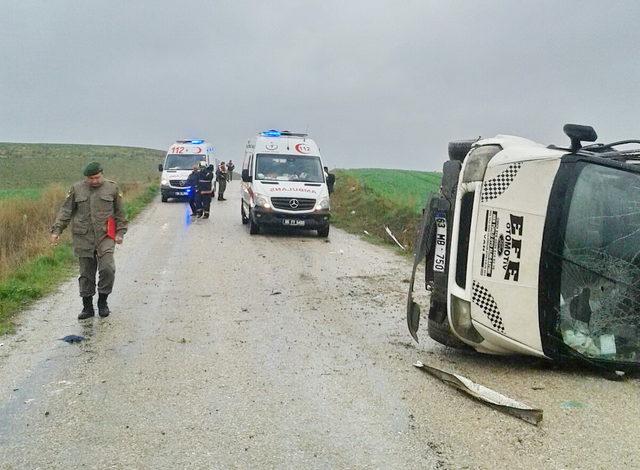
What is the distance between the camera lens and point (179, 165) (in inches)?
1182

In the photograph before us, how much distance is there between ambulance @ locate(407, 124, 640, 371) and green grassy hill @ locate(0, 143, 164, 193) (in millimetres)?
45641

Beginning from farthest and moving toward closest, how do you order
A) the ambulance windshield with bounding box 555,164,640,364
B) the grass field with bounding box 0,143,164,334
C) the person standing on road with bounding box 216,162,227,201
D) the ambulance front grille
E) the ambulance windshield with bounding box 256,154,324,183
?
the person standing on road with bounding box 216,162,227,201 < the ambulance windshield with bounding box 256,154,324,183 < the ambulance front grille < the grass field with bounding box 0,143,164,334 < the ambulance windshield with bounding box 555,164,640,364

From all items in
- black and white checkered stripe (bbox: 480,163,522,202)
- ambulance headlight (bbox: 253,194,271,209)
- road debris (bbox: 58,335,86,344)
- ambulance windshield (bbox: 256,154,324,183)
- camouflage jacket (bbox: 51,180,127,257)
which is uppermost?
black and white checkered stripe (bbox: 480,163,522,202)

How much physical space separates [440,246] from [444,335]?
84 centimetres

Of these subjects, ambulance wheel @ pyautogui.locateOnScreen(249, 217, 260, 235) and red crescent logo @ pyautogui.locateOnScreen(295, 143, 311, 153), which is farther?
red crescent logo @ pyautogui.locateOnScreen(295, 143, 311, 153)

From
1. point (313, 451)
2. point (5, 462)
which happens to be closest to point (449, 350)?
A: point (313, 451)

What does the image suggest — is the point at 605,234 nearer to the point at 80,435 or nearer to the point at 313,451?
the point at 313,451

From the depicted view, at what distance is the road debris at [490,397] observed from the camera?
4.83 metres

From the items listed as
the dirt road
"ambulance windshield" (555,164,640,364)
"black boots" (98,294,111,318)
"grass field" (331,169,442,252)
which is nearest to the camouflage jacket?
"black boots" (98,294,111,318)

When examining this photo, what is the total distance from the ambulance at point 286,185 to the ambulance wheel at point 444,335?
33.8 feet

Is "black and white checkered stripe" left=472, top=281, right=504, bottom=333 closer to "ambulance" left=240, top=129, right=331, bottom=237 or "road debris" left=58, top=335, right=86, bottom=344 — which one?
"road debris" left=58, top=335, right=86, bottom=344

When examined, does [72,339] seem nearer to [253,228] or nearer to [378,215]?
[253,228]

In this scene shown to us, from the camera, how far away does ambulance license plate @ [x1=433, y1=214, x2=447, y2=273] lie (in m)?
6.35

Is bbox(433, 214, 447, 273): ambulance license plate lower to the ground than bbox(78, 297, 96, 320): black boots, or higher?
higher
